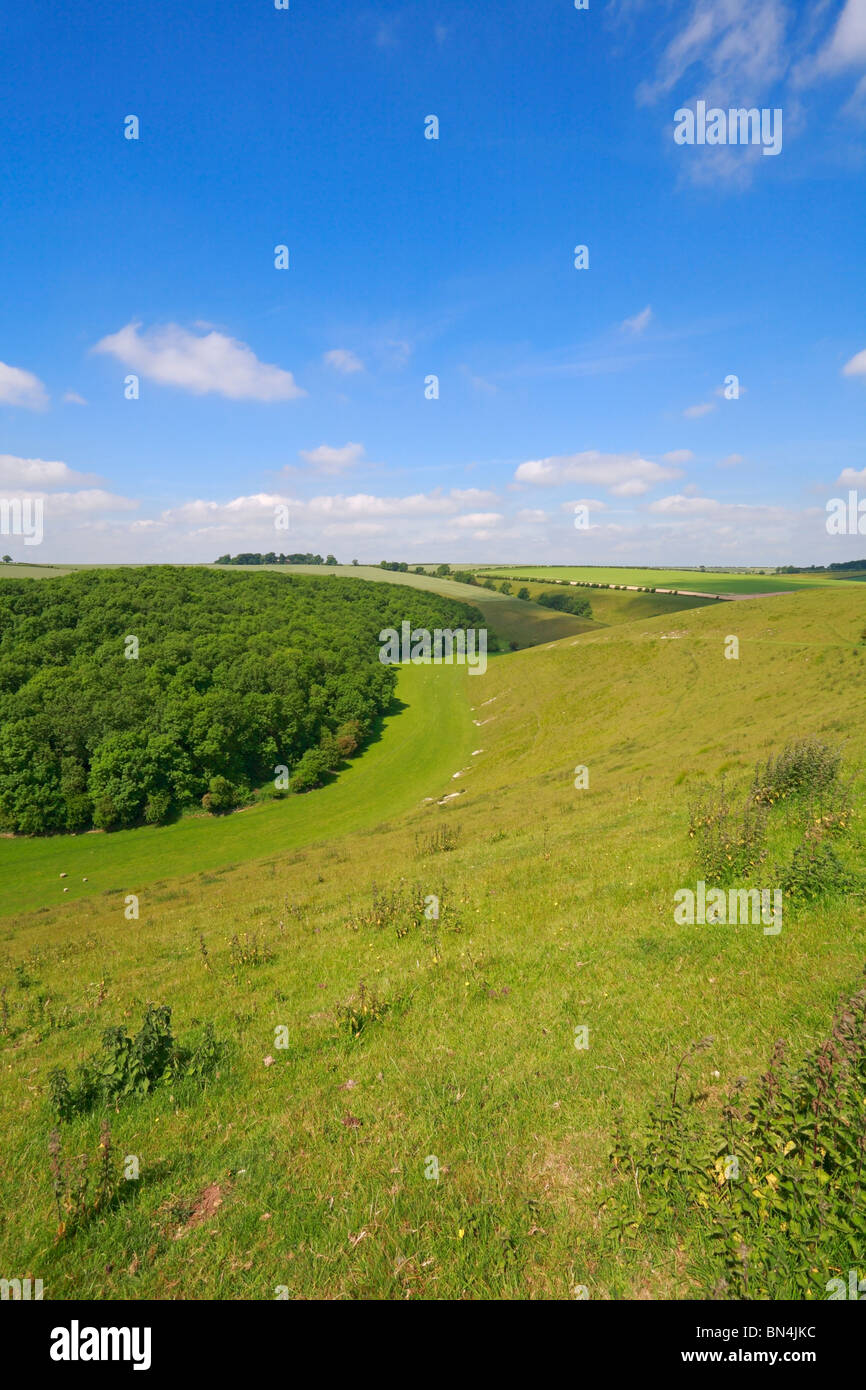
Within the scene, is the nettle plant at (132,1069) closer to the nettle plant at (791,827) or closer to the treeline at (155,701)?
the nettle plant at (791,827)

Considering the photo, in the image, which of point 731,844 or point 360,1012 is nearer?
point 360,1012

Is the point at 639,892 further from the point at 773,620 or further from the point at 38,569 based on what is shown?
the point at 38,569

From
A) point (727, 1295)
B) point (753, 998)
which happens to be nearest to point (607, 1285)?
point (727, 1295)

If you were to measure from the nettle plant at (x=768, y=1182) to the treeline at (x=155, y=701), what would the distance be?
7020cm

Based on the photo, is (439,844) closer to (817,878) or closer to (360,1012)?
(360,1012)

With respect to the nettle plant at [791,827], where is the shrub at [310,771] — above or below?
below

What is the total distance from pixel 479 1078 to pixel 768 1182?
439 cm

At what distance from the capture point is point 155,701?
257ft

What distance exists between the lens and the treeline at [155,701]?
67.6 m

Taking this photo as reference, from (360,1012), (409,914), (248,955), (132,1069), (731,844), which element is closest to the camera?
(132,1069)

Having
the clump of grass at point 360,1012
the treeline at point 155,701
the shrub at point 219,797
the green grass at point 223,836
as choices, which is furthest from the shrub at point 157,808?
the clump of grass at point 360,1012

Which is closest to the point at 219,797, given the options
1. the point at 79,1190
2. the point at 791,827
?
the point at 791,827

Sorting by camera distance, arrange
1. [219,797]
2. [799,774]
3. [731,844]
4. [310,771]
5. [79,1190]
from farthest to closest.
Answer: [310,771] < [219,797] < [799,774] < [731,844] < [79,1190]

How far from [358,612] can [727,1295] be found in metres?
170
